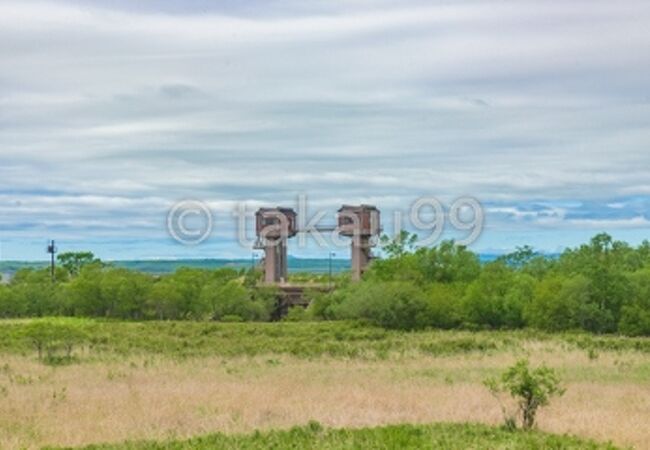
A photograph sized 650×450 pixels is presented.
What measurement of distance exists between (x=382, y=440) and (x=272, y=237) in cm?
7947

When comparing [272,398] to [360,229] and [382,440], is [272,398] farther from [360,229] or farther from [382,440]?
[360,229]

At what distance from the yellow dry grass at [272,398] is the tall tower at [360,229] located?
58.4 metres

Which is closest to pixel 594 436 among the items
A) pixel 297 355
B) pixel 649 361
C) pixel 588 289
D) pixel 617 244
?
pixel 649 361

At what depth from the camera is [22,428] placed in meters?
18.6

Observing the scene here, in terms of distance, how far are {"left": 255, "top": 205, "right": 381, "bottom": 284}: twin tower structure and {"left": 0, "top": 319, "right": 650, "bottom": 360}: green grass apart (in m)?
36.6

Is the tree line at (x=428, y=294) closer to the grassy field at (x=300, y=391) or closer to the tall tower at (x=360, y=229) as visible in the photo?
the tall tower at (x=360, y=229)

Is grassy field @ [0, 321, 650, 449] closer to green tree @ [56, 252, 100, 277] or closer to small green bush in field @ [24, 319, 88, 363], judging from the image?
small green bush in field @ [24, 319, 88, 363]

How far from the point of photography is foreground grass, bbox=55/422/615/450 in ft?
48.4

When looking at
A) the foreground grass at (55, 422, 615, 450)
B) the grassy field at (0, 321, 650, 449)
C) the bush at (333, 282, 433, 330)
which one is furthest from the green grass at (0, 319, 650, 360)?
the foreground grass at (55, 422, 615, 450)

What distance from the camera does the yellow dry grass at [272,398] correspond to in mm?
18047

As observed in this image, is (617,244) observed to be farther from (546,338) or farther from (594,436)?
(594,436)

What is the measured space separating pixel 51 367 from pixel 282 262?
2522 inches

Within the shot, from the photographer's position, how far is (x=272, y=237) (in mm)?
94312

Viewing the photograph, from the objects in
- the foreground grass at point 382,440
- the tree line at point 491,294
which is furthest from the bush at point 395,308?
the foreground grass at point 382,440
